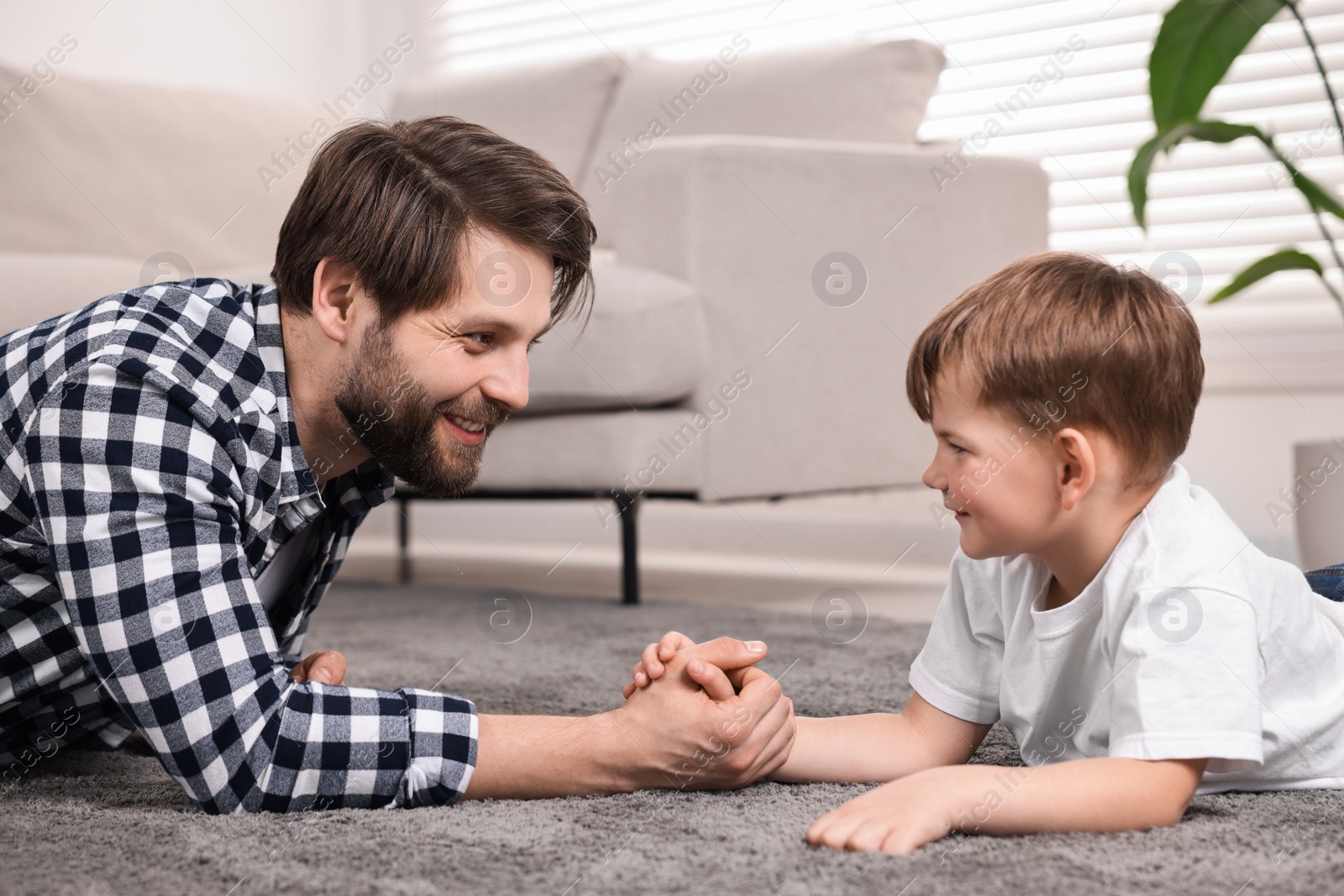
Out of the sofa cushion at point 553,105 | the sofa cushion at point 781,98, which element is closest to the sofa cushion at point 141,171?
the sofa cushion at point 553,105

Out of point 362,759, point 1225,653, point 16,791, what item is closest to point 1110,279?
point 1225,653

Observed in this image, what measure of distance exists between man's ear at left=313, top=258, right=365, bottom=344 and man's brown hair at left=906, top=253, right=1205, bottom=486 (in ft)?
1.38

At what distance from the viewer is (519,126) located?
256 centimetres

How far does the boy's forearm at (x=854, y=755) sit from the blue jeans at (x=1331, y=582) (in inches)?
15.3

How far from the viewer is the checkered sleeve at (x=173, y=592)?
0.72 metres

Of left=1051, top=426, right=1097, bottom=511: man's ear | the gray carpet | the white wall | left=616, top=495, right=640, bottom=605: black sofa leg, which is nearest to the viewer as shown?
the gray carpet

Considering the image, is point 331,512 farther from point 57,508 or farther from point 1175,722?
point 1175,722

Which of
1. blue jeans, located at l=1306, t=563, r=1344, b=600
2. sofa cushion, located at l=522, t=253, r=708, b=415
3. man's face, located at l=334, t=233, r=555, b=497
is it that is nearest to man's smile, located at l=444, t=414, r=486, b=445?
man's face, located at l=334, t=233, r=555, b=497

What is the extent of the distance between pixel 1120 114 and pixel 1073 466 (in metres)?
1.99

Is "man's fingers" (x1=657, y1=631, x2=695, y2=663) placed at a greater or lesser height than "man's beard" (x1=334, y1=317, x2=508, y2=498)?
lesser

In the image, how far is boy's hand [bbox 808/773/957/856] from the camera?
2.26ft

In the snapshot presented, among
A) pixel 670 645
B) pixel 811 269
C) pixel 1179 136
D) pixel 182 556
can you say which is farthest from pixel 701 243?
pixel 182 556

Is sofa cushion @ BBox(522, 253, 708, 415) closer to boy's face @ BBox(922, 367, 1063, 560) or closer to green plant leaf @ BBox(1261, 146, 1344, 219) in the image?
green plant leaf @ BBox(1261, 146, 1344, 219)

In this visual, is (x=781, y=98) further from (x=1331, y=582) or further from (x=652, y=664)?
(x=652, y=664)
